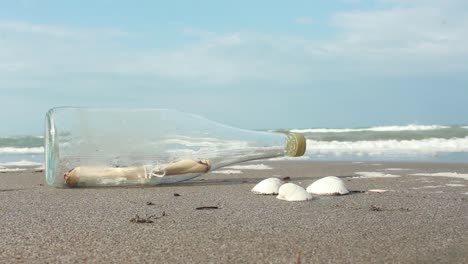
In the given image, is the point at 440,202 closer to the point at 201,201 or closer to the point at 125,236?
the point at 201,201

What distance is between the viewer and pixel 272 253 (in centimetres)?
192

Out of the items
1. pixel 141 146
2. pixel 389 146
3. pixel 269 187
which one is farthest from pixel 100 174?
pixel 389 146

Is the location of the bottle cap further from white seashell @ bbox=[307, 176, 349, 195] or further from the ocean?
the ocean

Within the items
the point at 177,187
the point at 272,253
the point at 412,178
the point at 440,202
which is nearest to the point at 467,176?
the point at 412,178

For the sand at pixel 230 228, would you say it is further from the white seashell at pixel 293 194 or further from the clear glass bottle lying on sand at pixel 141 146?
the clear glass bottle lying on sand at pixel 141 146

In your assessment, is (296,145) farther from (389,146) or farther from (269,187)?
(389,146)

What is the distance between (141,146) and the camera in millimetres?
4395

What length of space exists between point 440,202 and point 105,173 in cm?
234

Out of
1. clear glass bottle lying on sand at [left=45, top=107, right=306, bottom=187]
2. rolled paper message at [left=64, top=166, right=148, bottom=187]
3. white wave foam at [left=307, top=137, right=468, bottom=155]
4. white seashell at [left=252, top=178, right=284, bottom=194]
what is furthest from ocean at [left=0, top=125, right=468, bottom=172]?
white seashell at [left=252, top=178, right=284, bottom=194]

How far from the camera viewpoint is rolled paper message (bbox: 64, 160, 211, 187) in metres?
4.21

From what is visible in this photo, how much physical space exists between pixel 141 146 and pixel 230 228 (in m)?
2.08

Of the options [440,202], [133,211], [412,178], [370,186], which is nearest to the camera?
[133,211]

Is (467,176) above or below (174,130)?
below

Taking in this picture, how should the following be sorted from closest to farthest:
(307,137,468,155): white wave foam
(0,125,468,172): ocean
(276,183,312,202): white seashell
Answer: (276,183,312,202): white seashell, (0,125,468,172): ocean, (307,137,468,155): white wave foam
